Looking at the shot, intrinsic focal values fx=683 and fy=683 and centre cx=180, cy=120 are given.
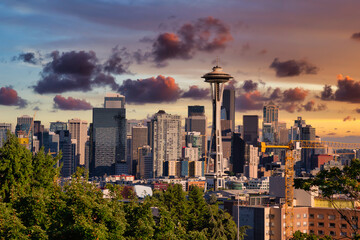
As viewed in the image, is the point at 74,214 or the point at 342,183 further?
the point at 342,183

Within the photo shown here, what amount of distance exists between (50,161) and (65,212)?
2244 centimetres

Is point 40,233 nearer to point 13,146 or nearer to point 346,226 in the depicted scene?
point 13,146

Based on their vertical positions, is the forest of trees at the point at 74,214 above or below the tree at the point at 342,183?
below

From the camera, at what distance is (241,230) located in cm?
10994

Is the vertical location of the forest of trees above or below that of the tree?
below

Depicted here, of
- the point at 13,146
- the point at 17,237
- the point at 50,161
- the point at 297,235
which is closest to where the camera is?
the point at 17,237

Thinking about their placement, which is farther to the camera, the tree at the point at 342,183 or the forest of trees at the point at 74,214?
the tree at the point at 342,183

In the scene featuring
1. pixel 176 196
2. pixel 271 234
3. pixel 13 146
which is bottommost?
pixel 271 234

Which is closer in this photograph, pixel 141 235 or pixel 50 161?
pixel 141 235

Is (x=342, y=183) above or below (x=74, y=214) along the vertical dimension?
above

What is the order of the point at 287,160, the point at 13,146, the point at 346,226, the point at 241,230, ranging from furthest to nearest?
the point at 287,160
the point at 346,226
the point at 241,230
the point at 13,146

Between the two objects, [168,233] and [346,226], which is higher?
[168,233]

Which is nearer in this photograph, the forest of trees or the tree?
the forest of trees

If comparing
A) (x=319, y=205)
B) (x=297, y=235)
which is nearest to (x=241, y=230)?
(x=319, y=205)
